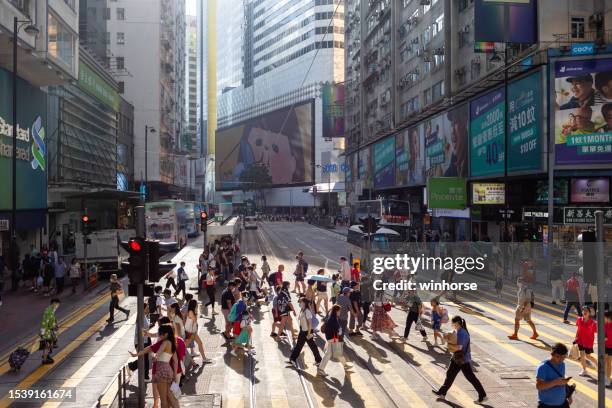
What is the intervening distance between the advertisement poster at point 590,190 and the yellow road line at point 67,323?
26220 mm

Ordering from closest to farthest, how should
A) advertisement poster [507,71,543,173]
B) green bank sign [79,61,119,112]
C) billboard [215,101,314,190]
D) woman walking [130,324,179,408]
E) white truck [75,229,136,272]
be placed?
woman walking [130,324,179,408] < white truck [75,229,136,272] < advertisement poster [507,71,543,173] < green bank sign [79,61,119,112] < billboard [215,101,314,190]

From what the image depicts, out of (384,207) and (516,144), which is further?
(384,207)

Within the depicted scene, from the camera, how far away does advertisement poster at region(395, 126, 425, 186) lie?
2176 inches

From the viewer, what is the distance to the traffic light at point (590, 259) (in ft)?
28.5

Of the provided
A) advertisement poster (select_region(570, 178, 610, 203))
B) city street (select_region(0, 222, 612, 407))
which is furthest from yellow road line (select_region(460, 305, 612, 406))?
advertisement poster (select_region(570, 178, 610, 203))

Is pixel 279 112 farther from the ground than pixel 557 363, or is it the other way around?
pixel 279 112

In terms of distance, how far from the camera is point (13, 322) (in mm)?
19188

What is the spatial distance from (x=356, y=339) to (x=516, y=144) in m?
23.5

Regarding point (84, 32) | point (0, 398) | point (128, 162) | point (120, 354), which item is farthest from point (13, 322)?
point (84, 32)

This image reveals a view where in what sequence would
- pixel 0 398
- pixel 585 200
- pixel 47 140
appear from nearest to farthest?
pixel 0 398
pixel 585 200
pixel 47 140

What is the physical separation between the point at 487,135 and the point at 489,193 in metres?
4.23

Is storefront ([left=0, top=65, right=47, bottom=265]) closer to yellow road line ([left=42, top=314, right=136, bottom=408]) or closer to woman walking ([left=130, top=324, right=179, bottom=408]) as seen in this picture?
yellow road line ([left=42, top=314, right=136, bottom=408])

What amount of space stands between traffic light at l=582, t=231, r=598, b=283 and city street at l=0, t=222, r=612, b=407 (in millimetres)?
3432

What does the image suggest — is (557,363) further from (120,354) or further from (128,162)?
(128,162)
